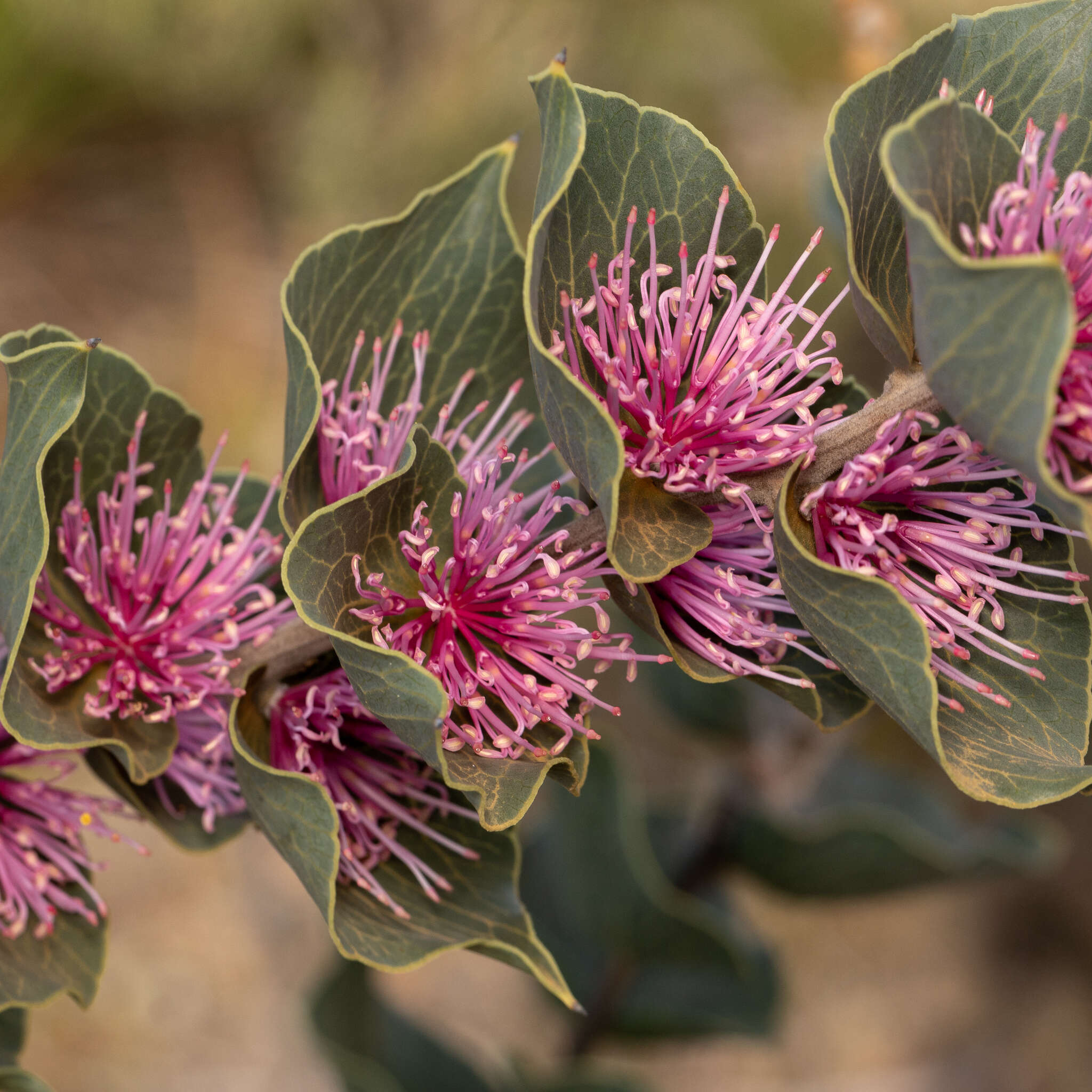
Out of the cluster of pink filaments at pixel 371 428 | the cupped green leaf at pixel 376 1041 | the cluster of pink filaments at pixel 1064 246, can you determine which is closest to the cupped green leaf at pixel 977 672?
the cluster of pink filaments at pixel 1064 246

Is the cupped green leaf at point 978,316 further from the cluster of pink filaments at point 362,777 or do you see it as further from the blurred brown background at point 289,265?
the blurred brown background at point 289,265

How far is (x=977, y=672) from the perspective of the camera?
673mm

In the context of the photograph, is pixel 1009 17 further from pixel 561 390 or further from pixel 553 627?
pixel 553 627

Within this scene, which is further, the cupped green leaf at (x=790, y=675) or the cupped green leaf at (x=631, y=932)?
the cupped green leaf at (x=631, y=932)

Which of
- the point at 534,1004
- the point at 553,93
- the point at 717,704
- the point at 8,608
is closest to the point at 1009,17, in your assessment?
the point at 553,93

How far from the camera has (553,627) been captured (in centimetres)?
75

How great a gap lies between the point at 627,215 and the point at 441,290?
0.64 feet

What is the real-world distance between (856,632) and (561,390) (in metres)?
0.21

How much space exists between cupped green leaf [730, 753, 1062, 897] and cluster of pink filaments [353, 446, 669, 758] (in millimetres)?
874

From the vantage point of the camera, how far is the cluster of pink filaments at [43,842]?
2.51ft

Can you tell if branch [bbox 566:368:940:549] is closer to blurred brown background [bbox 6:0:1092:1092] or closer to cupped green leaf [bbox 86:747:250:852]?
cupped green leaf [bbox 86:747:250:852]

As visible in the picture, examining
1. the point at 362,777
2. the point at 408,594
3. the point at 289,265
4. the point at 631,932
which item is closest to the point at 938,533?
the point at 408,594

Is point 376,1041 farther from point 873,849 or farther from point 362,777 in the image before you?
point 362,777

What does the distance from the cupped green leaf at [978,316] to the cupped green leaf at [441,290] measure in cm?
34
